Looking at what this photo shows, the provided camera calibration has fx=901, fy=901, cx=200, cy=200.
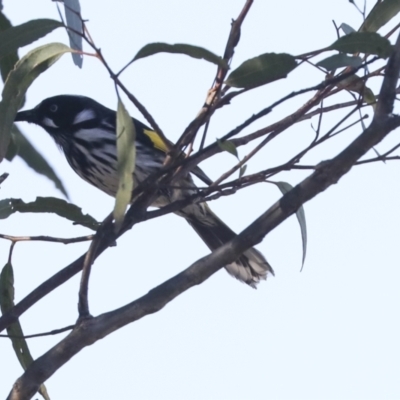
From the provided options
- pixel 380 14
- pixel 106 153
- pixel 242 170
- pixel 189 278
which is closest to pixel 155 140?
pixel 106 153

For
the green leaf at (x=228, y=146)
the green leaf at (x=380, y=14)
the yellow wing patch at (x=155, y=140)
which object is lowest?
the green leaf at (x=228, y=146)

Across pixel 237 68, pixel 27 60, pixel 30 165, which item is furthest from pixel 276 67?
pixel 30 165

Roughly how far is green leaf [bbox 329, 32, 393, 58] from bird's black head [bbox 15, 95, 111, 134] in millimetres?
2205

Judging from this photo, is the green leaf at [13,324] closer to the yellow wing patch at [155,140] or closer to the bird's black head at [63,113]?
the yellow wing patch at [155,140]

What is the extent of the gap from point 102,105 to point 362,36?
243 cm

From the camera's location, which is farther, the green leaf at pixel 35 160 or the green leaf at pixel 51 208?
the green leaf at pixel 35 160

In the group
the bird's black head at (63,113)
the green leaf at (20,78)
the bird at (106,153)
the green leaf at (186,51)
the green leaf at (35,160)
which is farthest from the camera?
the bird's black head at (63,113)

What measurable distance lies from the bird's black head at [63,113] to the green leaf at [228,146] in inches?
85.0

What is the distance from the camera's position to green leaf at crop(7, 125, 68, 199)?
2.64 m

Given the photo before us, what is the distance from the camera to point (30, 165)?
2646mm

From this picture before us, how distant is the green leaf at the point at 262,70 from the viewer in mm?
2097

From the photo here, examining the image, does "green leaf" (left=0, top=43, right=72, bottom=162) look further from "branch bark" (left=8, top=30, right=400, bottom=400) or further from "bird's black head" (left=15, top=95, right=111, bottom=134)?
"bird's black head" (left=15, top=95, right=111, bottom=134)

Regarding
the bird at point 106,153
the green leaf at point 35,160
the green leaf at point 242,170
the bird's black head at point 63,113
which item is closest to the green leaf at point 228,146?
the green leaf at point 242,170

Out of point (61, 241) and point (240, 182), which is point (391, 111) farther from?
point (61, 241)
